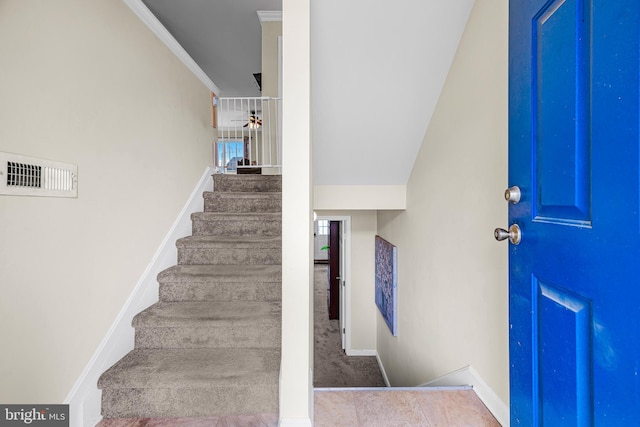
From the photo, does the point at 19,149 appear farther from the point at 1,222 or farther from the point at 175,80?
the point at 175,80

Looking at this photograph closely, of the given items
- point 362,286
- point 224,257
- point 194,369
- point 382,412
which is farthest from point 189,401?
point 362,286

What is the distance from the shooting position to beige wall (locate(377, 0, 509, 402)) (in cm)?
126

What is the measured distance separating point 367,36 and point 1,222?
5.82ft

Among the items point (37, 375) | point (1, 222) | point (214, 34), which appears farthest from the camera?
point (214, 34)

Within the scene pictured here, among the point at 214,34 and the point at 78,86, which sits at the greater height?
the point at 214,34

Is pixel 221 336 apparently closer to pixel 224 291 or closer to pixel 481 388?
pixel 224 291

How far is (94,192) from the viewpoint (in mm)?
1568

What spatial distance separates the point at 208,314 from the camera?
189cm

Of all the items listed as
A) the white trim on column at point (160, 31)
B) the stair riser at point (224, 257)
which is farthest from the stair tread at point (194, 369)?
the white trim on column at point (160, 31)

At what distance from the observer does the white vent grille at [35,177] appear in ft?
3.61

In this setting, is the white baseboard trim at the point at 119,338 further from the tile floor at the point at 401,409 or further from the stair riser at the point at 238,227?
the tile floor at the point at 401,409

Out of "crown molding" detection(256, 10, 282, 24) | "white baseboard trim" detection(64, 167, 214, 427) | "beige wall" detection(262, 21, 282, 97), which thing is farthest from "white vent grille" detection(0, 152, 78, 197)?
"crown molding" detection(256, 10, 282, 24)

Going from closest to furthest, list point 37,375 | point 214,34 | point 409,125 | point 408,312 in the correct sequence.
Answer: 1. point 37,375
2. point 409,125
3. point 408,312
4. point 214,34

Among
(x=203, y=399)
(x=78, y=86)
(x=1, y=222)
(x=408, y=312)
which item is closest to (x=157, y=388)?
(x=203, y=399)
